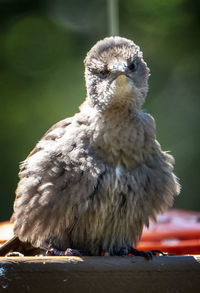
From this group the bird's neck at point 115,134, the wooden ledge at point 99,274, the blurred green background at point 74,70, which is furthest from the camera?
the blurred green background at point 74,70

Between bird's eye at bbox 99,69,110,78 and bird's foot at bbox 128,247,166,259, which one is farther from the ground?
bird's eye at bbox 99,69,110,78

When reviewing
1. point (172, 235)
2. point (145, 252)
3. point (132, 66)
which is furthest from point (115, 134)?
point (145, 252)

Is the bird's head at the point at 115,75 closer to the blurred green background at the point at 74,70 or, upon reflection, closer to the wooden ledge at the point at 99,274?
the wooden ledge at the point at 99,274

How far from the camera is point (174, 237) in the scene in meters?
3.33

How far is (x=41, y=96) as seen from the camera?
7.06 metres

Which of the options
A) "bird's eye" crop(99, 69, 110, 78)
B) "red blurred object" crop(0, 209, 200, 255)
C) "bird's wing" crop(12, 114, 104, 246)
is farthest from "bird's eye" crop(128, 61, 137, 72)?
"red blurred object" crop(0, 209, 200, 255)

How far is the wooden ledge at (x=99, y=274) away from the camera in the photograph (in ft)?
8.47

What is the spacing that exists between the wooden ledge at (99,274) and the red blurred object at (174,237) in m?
0.52

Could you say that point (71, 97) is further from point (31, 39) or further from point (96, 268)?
point (96, 268)

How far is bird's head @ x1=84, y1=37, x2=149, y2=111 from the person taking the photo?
11.0ft

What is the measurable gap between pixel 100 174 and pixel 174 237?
0.49 m

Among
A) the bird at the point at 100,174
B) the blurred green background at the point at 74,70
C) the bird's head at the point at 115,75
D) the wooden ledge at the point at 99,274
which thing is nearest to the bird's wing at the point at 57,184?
the bird at the point at 100,174

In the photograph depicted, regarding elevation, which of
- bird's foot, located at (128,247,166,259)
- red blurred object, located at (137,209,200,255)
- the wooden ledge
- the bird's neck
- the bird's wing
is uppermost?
the bird's neck

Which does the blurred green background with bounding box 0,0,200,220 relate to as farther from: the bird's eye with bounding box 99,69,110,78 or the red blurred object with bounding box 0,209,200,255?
the bird's eye with bounding box 99,69,110,78
